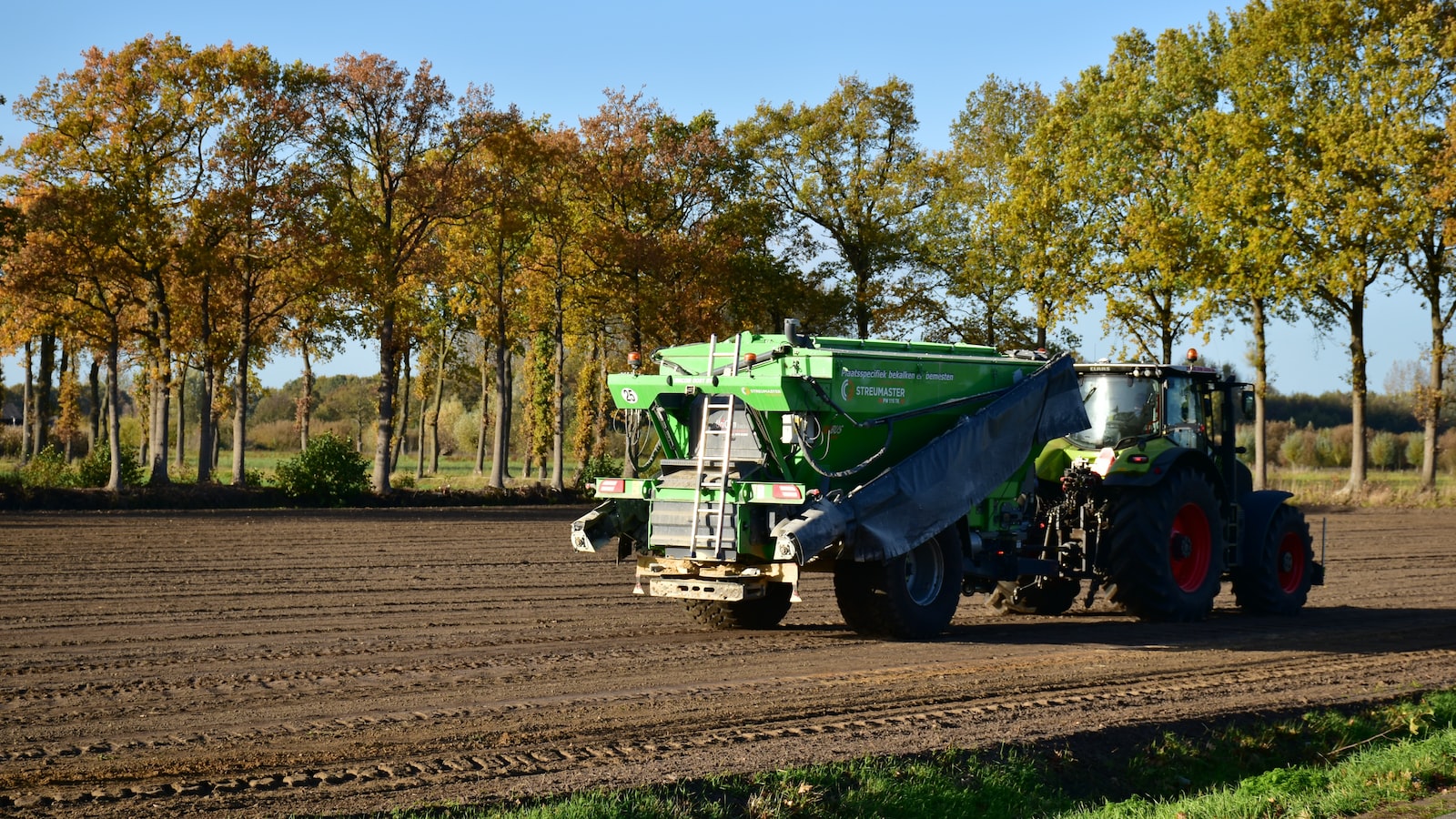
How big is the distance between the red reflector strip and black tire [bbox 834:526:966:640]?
3.76 ft

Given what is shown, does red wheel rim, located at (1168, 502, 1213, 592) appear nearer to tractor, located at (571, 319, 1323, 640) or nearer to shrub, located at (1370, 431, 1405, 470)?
tractor, located at (571, 319, 1323, 640)

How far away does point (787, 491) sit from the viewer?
11375 mm

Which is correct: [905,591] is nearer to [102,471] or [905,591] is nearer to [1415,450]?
[102,471]

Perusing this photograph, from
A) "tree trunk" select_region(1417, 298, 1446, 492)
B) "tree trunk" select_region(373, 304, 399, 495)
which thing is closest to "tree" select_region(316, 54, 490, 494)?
"tree trunk" select_region(373, 304, 399, 495)

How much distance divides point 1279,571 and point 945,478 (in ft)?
18.4

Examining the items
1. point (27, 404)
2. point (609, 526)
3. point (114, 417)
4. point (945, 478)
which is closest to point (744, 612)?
point (609, 526)

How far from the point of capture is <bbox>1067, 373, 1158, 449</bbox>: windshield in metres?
14.6

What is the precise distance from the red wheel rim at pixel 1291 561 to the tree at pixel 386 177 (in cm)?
2236

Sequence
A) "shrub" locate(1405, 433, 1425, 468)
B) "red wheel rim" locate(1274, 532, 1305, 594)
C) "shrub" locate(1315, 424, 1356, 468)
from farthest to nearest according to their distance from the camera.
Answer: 1. "shrub" locate(1315, 424, 1356, 468)
2. "shrub" locate(1405, 433, 1425, 468)
3. "red wheel rim" locate(1274, 532, 1305, 594)

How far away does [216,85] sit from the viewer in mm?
31969

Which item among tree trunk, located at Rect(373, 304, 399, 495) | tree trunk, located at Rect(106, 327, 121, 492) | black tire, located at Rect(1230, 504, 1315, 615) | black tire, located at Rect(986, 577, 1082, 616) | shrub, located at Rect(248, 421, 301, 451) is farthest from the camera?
shrub, located at Rect(248, 421, 301, 451)

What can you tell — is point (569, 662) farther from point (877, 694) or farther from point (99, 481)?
point (99, 481)

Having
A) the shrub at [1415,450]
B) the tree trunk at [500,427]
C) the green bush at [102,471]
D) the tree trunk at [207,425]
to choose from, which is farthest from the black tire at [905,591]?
the shrub at [1415,450]

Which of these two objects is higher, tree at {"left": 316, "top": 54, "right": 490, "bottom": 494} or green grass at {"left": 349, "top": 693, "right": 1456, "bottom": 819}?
tree at {"left": 316, "top": 54, "right": 490, "bottom": 494}
